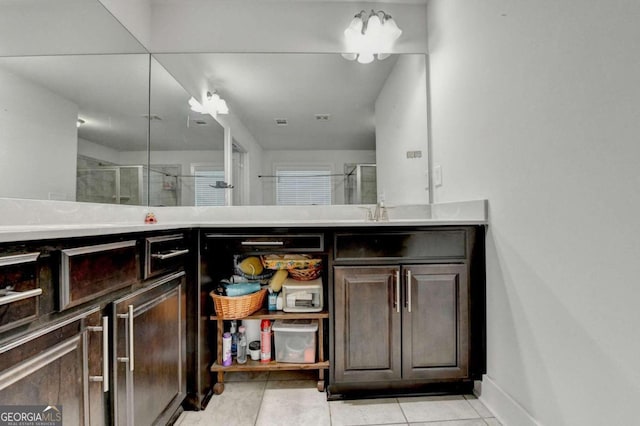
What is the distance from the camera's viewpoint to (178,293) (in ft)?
4.22

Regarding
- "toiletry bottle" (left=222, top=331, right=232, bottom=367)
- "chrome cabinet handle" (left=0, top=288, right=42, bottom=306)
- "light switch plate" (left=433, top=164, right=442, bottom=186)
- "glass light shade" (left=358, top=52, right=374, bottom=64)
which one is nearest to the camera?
"chrome cabinet handle" (left=0, top=288, right=42, bottom=306)

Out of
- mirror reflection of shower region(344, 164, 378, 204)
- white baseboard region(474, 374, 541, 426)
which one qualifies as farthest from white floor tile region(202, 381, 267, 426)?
mirror reflection of shower region(344, 164, 378, 204)

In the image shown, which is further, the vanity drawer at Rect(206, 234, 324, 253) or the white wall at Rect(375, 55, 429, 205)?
the white wall at Rect(375, 55, 429, 205)

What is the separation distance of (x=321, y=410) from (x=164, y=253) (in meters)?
1.04

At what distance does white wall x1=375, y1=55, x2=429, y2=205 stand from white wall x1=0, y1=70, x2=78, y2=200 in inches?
68.7

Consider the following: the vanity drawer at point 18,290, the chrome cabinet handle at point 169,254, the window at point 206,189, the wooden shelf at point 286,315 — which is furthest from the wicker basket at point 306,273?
the vanity drawer at point 18,290

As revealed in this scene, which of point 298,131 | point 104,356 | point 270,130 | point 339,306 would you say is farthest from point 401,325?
point 270,130

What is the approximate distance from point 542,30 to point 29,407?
1887mm

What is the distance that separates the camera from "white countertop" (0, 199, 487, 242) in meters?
0.86

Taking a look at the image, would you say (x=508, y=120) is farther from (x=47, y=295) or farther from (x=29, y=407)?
(x=29, y=407)

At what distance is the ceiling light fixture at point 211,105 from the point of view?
2066 mm

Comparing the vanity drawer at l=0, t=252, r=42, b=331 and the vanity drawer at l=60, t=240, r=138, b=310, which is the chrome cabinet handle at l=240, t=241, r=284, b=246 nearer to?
the vanity drawer at l=60, t=240, r=138, b=310

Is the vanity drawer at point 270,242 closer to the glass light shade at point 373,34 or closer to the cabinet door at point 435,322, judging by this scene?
the cabinet door at point 435,322

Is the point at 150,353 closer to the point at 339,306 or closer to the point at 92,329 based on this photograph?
the point at 92,329
